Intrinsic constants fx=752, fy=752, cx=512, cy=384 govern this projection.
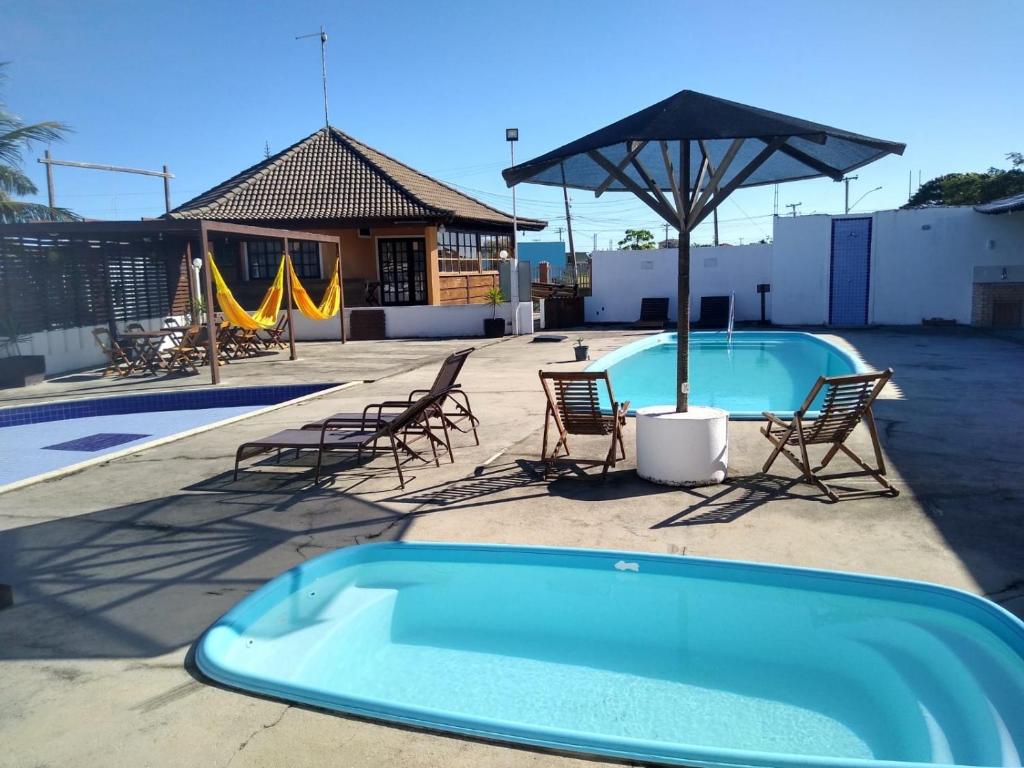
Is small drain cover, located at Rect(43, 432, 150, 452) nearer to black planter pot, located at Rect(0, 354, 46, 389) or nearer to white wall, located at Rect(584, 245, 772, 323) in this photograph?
black planter pot, located at Rect(0, 354, 46, 389)

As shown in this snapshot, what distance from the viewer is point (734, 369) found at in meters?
14.3

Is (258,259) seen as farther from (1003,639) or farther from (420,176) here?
(1003,639)

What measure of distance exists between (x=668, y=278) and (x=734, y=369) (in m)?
8.12

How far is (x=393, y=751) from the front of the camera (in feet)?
8.50

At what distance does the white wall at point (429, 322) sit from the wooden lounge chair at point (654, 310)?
12.7ft

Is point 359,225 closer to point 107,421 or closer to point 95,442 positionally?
point 107,421

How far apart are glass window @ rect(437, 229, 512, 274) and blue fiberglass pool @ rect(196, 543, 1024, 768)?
61.0 feet

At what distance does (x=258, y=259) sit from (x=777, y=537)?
2025 centimetres

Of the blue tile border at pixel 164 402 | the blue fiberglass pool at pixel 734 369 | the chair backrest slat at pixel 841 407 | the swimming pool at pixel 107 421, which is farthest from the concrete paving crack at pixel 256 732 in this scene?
the blue tile border at pixel 164 402

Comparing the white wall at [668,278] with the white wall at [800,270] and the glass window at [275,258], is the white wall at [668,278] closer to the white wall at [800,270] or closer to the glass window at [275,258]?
the white wall at [800,270]

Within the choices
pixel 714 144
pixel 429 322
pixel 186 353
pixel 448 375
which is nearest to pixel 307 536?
pixel 448 375

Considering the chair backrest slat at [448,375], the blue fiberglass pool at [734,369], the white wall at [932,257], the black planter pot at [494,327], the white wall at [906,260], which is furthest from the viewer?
the black planter pot at [494,327]

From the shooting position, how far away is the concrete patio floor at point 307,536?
2.73 metres

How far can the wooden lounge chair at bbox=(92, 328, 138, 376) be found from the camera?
1344 cm
